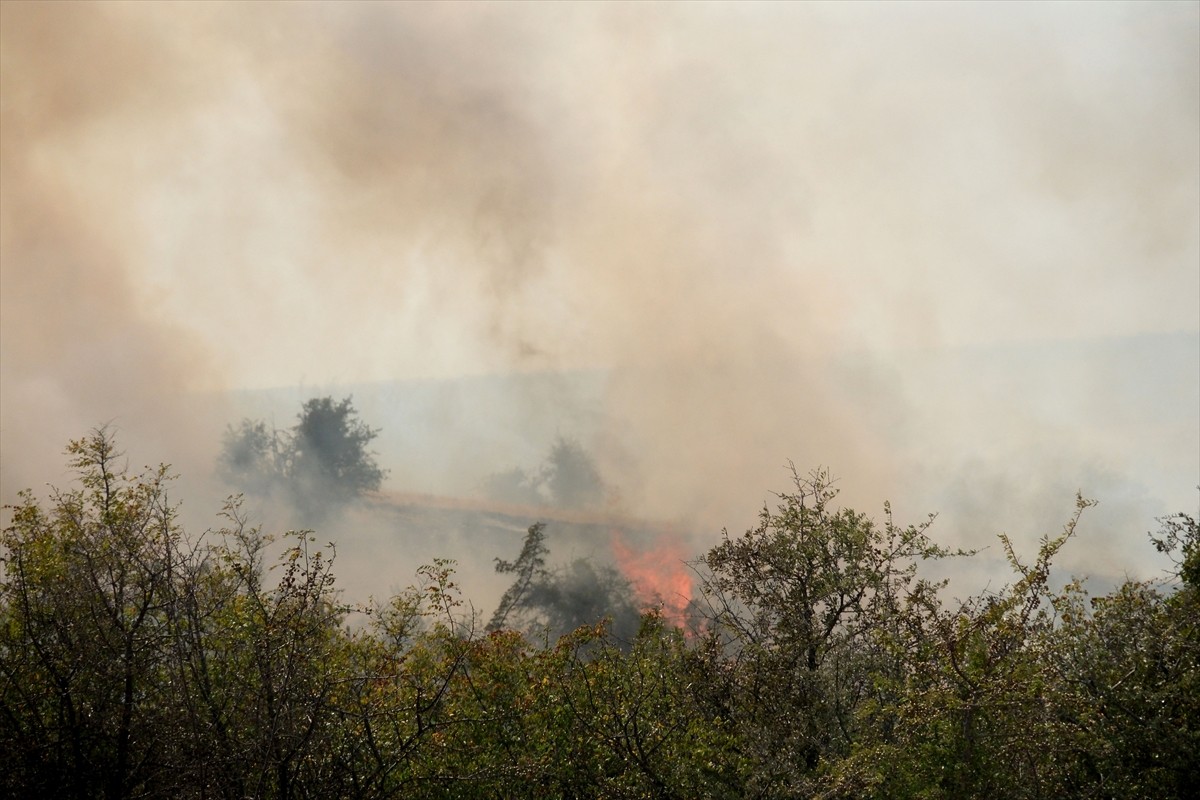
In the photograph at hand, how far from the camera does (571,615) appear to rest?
86562 millimetres

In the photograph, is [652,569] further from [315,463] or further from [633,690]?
[633,690]

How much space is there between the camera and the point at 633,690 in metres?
20.7

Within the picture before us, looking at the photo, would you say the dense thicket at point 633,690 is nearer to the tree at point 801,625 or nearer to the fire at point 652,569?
the tree at point 801,625

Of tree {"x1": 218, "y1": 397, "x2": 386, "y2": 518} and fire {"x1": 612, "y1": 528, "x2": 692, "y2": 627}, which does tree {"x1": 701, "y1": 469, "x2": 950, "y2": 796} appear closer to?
fire {"x1": 612, "y1": 528, "x2": 692, "y2": 627}

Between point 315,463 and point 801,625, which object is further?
point 315,463

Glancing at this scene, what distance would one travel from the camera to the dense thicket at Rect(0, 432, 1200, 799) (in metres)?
13.2

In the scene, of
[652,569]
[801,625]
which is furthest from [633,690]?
[652,569]

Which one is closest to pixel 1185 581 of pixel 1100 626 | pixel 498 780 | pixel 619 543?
pixel 1100 626

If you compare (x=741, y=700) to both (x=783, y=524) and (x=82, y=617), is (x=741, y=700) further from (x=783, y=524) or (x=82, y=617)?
(x=82, y=617)

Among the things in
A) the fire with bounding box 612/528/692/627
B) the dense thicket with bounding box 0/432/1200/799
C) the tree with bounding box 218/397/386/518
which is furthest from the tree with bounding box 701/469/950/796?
the tree with bounding box 218/397/386/518

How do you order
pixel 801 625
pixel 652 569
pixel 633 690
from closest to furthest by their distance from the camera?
1. pixel 633 690
2. pixel 801 625
3. pixel 652 569

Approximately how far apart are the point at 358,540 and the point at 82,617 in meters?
114

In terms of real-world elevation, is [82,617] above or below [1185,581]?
above

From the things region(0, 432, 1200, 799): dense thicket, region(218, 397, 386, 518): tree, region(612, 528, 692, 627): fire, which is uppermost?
region(218, 397, 386, 518): tree
